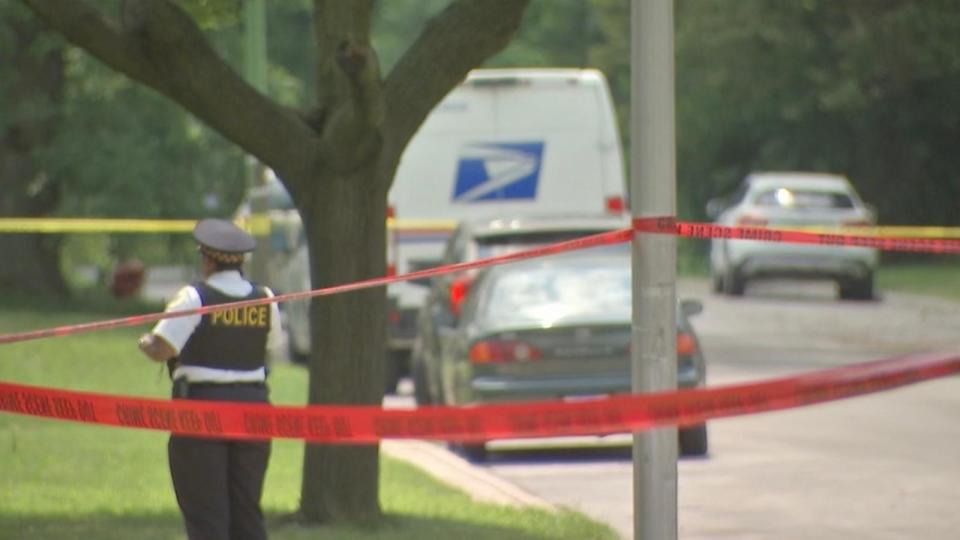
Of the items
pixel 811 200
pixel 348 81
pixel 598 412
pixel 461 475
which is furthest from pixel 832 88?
pixel 598 412

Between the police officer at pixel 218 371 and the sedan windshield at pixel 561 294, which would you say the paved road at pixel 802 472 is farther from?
the police officer at pixel 218 371

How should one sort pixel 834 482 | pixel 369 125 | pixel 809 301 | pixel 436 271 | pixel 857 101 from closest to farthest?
pixel 436 271
pixel 369 125
pixel 834 482
pixel 809 301
pixel 857 101

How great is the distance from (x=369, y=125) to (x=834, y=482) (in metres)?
4.35

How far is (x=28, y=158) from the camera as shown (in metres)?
33.9

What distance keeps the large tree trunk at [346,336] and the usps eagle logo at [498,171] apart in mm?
11360

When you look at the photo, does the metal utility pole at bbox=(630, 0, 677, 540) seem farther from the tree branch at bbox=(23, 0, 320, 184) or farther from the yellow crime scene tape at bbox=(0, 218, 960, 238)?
the yellow crime scene tape at bbox=(0, 218, 960, 238)

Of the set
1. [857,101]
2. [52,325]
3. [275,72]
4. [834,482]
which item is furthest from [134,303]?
[834,482]

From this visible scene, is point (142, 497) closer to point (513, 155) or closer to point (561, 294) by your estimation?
point (561, 294)

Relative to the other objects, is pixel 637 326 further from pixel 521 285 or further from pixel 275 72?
Answer: pixel 275 72

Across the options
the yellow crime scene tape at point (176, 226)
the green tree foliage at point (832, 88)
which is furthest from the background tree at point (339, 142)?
the green tree foliage at point (832, 88)

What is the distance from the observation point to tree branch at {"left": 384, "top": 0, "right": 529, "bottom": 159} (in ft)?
35.0

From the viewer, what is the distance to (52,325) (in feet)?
89.3

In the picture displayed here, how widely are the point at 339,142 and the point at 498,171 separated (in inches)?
463

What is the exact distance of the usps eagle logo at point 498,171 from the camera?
22172mm
